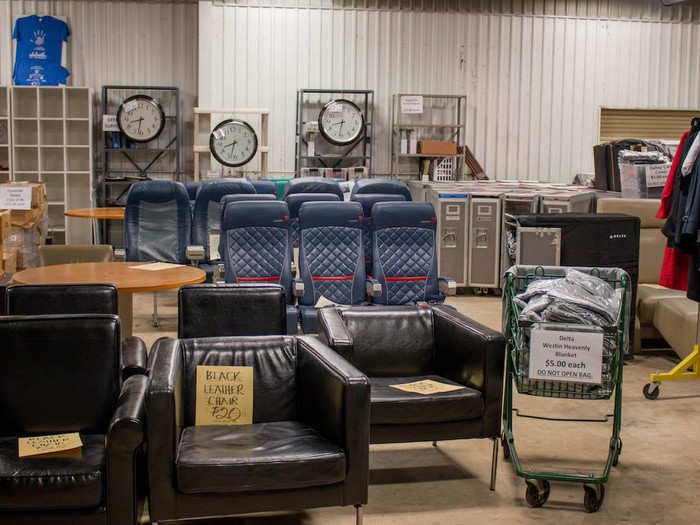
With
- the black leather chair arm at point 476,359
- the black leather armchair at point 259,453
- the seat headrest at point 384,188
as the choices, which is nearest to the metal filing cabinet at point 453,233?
the seat headrest at point 384,188

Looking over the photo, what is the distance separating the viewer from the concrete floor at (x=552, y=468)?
120 inches

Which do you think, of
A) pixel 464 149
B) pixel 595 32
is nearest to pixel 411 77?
pixel 464 149

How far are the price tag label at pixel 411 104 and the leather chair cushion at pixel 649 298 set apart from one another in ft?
17.6

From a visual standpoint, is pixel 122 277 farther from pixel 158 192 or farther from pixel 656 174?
pixel 656 174

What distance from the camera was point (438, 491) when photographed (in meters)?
3.27

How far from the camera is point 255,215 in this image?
5.25 m

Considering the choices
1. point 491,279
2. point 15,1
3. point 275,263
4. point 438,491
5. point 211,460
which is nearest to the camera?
point 211,460

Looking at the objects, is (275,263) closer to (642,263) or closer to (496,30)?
(642,263)

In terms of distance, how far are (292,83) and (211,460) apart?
845 centimetres

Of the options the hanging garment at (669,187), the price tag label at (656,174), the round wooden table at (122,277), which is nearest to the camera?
the round wooden table at (122,277)

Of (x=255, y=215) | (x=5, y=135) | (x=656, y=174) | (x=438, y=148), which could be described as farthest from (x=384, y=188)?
(x=5, y=135)

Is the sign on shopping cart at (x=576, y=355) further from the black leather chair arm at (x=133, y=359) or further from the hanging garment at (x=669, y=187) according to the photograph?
the hanging garment at (x=669, y=187)

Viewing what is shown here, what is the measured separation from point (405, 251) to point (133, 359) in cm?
258

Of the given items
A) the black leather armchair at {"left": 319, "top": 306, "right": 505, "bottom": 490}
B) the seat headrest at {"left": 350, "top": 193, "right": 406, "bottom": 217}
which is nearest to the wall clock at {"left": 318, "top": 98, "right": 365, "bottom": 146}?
the seat headrest at {"left": 350, "top": 193, "right": 406, "bottom": 217}
